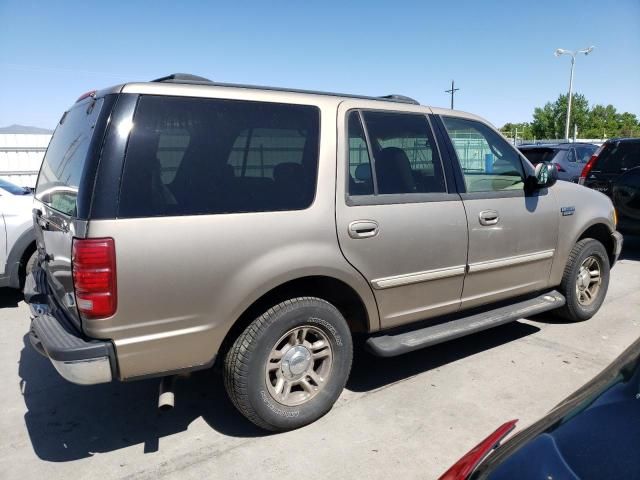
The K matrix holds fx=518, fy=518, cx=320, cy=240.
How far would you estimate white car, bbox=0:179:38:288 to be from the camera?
213 inches

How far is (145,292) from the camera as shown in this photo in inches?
101

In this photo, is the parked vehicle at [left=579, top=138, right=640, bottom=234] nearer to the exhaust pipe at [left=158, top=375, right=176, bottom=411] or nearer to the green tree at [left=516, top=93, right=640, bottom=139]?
the exhaust pipe at [left=158, top=375, right=176, bottom=411]

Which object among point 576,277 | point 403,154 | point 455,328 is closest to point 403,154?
point 403,154

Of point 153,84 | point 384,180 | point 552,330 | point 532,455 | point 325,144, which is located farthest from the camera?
point 552,330

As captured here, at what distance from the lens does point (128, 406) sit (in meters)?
3.52

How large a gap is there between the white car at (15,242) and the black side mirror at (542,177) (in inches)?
193

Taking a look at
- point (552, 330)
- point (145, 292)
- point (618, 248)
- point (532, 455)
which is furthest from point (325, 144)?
point (618, 248)

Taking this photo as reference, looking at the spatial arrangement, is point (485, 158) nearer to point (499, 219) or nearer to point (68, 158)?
point (499, 219)

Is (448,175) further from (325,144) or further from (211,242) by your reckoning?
(211,242)

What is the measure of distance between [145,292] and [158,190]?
52 cm

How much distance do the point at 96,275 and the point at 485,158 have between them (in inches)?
126

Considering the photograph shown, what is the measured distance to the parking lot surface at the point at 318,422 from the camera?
9.31ft

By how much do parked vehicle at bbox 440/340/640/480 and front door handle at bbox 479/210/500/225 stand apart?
2.04 metres

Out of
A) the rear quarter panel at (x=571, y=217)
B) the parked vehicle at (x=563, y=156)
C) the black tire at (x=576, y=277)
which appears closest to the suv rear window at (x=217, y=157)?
the rear quarter panel at (x=571, y=217)
